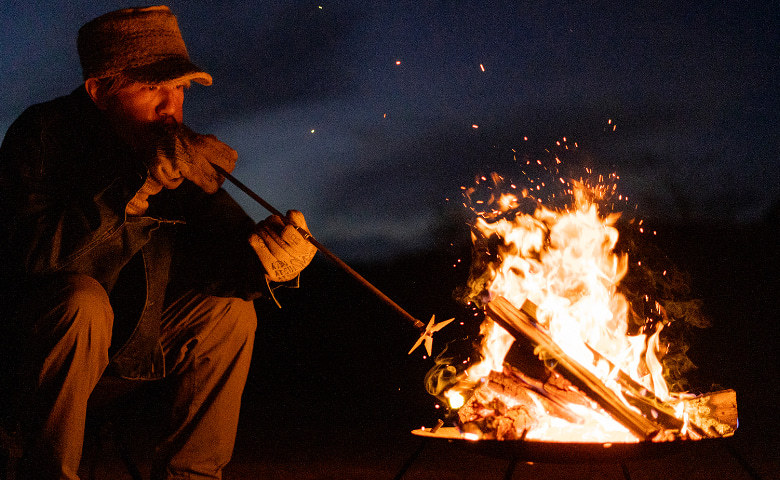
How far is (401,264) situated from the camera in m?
7.24

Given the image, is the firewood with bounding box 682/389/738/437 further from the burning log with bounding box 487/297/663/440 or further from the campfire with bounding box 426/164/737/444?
the burning log with bounding box 487/297/663/440

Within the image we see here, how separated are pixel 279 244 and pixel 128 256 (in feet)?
1.79

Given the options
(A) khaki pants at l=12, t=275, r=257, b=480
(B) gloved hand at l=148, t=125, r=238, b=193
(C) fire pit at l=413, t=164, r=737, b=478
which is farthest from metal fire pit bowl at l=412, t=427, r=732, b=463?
(B) gloved hand at l=148, t=125, r=238, b=193

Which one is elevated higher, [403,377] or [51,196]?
[51,196]

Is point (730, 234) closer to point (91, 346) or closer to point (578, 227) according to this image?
point (578, 227)

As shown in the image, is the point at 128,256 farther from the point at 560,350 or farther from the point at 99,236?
the point at 560,350

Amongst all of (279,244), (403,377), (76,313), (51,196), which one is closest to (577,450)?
(279,244)

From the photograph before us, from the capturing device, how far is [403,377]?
18.8ft

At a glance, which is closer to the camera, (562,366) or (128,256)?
(562,366)

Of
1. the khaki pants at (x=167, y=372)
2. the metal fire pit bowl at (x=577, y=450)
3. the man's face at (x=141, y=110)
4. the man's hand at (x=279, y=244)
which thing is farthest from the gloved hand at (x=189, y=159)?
the metal fire pit bowl at (x=577, y=450)

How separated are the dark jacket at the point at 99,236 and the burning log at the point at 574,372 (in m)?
0.98

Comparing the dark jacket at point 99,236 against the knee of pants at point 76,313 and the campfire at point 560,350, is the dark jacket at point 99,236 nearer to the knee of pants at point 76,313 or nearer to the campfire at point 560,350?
the knee of pants at point 76,313

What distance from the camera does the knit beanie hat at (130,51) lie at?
2271mm

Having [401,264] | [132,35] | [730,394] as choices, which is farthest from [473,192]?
[401,264]
